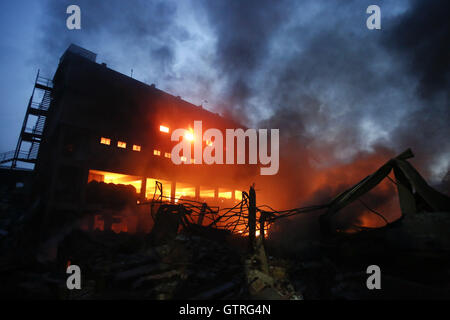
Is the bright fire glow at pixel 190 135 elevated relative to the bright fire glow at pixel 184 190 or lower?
elevated

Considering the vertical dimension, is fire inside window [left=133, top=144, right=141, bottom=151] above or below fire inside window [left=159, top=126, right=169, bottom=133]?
below

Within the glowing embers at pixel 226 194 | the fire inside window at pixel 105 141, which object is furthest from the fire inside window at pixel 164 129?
the glowing embers at pixel 226 194

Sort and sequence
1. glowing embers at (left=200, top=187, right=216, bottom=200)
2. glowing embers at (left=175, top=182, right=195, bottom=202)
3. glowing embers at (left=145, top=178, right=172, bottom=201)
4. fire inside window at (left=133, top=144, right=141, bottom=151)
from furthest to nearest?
glowing embers at (left=200, top=187, right=216, bottom=200) → glowing embers at (left=175, top=182, right=195, bottom=202) → glowing embers at (left=145, top=178, right=172, bottom=201) → fire inside window at (left=133, top=144, right=141, bottom=151)

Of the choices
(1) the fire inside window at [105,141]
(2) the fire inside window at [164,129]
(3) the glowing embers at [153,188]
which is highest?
(2) the fire inside window at [164,129]

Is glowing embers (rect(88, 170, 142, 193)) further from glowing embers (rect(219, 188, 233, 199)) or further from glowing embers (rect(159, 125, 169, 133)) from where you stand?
glowing embers (rect(219, 188, 233, 199))

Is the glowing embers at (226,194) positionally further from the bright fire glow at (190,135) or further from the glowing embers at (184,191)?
the bright fire glow at (190,135)

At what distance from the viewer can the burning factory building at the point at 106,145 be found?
1565cm

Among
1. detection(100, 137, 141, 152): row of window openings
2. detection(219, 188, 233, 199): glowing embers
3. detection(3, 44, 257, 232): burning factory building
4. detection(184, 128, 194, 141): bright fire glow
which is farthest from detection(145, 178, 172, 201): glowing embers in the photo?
detection(219, 188, 233, 199): glowing embers

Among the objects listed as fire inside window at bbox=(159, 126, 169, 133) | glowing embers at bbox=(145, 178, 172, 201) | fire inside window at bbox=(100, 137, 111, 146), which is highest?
fire inside window at bbox=(159, 126, 169, 133)

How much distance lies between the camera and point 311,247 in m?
6.67

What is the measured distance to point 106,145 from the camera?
16984 mm

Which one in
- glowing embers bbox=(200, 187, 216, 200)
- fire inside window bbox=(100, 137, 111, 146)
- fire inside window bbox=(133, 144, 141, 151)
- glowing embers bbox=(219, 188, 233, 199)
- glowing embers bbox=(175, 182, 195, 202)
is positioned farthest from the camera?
glowing embers bbox=(219, 188, 233, 199)

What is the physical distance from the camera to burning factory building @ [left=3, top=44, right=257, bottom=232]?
15648 millimetres

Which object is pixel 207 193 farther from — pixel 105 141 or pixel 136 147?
pixel 105 141
